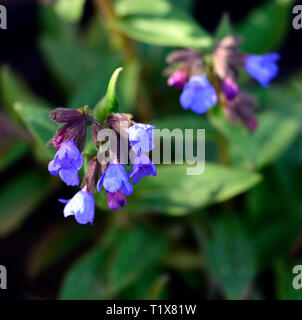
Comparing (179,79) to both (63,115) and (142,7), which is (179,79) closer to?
(63,115)

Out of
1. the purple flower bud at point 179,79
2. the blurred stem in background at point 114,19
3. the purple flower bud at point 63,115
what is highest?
the blurred stem in background at point 114,19

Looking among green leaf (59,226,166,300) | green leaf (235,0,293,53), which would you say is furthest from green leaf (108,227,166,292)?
green leaf (235,0,293,53)

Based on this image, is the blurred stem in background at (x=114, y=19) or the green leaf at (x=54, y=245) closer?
the blurred stem in background at (x=114, y=19)

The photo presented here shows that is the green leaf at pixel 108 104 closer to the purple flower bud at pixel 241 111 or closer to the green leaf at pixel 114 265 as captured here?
the purple flower bud at pixel 241 111

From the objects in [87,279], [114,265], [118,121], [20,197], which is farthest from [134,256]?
[118,121]

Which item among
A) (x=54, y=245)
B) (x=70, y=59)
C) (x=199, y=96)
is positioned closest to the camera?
(x=199, y=96)

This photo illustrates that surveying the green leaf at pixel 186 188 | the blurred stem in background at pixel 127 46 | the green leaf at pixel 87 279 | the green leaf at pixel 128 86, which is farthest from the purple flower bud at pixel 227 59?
the green leaf at pixel 87 279

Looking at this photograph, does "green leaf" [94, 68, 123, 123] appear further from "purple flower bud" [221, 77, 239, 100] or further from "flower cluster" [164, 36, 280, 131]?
"purple flower bud" [221, 77, 239, 100]
